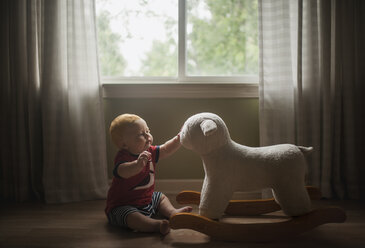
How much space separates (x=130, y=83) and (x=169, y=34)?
1.56 feet

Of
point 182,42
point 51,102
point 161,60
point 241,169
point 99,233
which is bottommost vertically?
point 99,233

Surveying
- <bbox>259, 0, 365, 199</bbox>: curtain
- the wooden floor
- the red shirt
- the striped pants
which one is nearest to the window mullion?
<bbox>259, 0, 365, 199</bbox>: curtain

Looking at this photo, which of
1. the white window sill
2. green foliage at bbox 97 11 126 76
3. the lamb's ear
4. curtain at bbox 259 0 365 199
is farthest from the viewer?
green foliage at bbox 97 11 126 76

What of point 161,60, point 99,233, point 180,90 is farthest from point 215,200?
point 161,60

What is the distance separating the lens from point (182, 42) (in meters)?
2.16

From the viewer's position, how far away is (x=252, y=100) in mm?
2111

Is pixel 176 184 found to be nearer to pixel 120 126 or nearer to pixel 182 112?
pixel 182 112

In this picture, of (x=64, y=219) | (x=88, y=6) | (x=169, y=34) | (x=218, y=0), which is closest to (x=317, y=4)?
(x=218, y=0)

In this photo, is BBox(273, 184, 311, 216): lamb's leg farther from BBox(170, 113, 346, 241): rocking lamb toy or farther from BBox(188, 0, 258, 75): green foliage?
BBox(188, 0, 258, 75): green foliage

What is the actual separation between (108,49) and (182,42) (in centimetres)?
57

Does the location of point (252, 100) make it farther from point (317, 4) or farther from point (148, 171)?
point (148, 171)

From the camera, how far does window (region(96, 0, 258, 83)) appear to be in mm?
2170

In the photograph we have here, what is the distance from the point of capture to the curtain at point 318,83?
74.4 inches

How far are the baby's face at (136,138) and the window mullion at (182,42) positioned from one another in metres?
0.78
